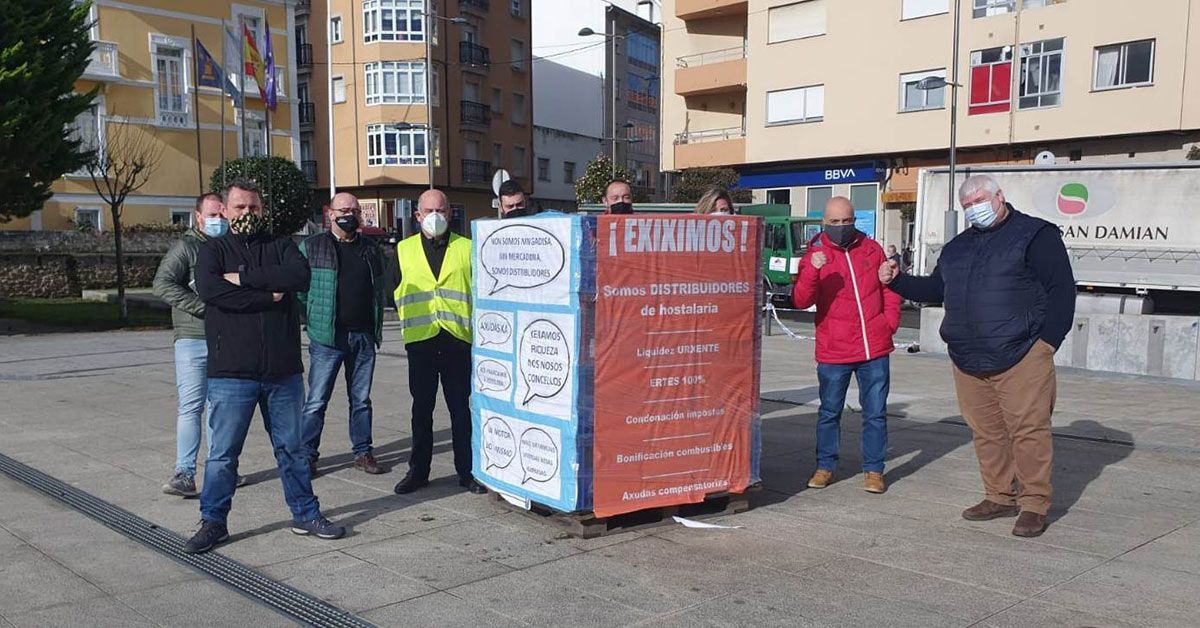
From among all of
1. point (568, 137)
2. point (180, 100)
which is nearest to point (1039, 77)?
point (180, 100)

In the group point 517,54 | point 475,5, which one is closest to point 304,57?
point 475,5

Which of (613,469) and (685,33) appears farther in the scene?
(685,33)

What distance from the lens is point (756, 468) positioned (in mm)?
5598

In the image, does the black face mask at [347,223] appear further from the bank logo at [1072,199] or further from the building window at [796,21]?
the building window at [796,21]

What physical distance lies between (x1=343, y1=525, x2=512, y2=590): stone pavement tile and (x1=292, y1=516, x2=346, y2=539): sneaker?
19cm

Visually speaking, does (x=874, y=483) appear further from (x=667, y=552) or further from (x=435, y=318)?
(x=435, y=318)

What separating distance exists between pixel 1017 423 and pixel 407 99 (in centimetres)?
4398

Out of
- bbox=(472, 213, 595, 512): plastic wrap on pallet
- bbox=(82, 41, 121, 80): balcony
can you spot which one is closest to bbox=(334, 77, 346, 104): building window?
bbox=(82, 41, 121, 80): balcony

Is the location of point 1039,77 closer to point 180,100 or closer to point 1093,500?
point 1093,500

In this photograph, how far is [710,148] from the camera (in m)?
35.7

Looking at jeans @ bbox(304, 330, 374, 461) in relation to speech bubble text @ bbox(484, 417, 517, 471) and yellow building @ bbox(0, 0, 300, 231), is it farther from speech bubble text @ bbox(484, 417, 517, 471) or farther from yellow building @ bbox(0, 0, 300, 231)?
yellow building @ bbox(0, 0, 300, 231)

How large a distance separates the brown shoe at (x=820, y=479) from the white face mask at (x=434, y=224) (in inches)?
114

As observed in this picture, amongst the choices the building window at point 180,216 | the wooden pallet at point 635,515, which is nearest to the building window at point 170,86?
the building window at point 180,216

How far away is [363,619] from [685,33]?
36.0 m
